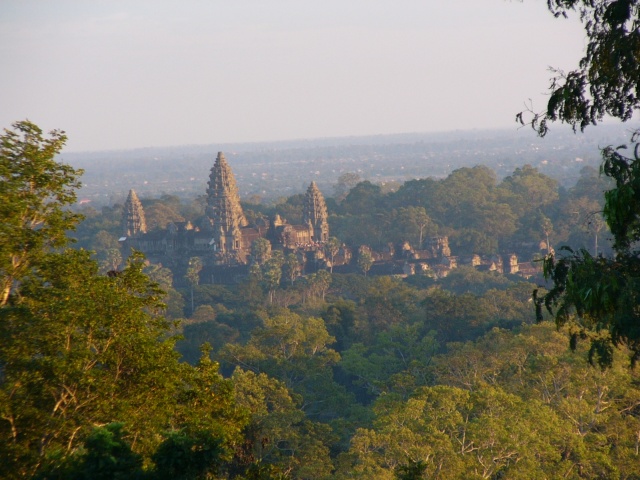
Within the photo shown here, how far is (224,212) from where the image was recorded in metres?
83.8

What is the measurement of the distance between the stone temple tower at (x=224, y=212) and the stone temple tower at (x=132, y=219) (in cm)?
711

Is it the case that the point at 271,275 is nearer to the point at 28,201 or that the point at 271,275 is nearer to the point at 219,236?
the point at 219,236

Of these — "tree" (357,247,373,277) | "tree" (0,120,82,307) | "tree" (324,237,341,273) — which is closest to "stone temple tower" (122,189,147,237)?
"tree" (324,237,341,273)

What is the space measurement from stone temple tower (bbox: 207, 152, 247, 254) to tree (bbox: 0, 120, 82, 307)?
67.3m

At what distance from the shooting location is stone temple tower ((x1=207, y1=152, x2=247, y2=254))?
82.9m

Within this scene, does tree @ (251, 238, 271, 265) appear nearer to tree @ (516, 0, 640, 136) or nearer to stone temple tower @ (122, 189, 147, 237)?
stone temple tower @ (122, 189, 147, 237)

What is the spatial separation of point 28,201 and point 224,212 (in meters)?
69.7

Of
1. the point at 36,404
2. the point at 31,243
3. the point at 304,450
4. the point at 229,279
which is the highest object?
the point at 31,243

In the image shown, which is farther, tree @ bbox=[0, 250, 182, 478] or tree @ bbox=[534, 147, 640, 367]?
tree @ bbox=[0, 250, 182, 478]

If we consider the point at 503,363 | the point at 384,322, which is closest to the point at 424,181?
the point at 384,322

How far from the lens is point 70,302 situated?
13.2 meters

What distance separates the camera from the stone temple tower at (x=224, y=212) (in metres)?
82.9

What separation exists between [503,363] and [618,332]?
732 inches

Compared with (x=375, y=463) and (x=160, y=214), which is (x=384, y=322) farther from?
(x=160, y=214)
